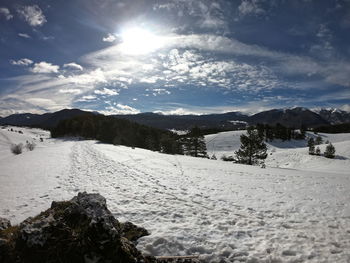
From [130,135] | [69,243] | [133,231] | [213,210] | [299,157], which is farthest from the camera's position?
[130,135]

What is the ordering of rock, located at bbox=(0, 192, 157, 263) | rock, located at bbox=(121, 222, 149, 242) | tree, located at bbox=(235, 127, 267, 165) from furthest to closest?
tree, located at bbox=(235, 127, 267, 165)
rock, located at bbox=(121, 222, 149, 242)
rock, located at bbox=(0, 192, 157, 263)

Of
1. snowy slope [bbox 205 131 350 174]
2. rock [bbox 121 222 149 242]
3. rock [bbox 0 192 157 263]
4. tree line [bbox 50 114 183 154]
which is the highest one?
tree line [bbox 50 114 183 154]

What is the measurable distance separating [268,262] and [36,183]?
14444 mm

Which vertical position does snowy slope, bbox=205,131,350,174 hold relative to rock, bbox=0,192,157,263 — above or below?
below

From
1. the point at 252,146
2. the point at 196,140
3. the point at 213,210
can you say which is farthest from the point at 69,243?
the point at 196,140

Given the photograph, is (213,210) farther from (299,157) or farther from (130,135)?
(299,157)

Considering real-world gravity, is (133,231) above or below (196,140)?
below

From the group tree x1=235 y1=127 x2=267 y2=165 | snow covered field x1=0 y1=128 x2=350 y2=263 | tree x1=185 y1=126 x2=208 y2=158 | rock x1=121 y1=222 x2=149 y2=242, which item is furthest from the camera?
tree x1=185 y1=126 x2=208 y2=158

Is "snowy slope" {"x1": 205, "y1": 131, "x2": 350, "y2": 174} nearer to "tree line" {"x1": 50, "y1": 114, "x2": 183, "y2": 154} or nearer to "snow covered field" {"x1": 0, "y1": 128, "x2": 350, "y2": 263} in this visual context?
"tree line" {"x1": 50, "y1": 114, "x2": 183, "y2": 154}

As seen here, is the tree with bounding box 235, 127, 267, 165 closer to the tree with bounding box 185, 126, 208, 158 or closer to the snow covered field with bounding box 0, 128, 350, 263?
the tree with bounding box 185, 126, 208, 158

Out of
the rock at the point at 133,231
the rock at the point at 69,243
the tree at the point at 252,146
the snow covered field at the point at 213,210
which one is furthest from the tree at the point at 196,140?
the rock at the point at 69,243

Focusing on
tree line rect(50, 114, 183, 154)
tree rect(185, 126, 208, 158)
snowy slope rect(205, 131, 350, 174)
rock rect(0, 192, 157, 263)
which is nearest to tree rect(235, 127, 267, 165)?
tree rect(185, 126, 208, 158)

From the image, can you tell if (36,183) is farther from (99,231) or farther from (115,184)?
(99,231)

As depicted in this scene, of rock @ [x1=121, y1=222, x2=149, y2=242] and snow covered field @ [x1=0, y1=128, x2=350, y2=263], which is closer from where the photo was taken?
snow covered field @ [x1=0, y1=128, x2=350, y2=263]
